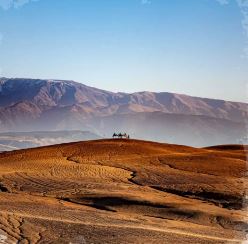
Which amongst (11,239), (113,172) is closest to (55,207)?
(11,239)

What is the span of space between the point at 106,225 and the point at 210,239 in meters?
4.59

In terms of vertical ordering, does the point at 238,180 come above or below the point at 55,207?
above

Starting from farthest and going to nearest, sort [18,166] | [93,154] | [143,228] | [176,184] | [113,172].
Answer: [93,154] < [18,166] < [113,172] < [176,184] < [143,228]

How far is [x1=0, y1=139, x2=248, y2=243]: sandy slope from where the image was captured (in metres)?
19.5

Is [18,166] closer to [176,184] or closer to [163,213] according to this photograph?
[176,184]

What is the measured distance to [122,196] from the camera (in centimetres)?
2709

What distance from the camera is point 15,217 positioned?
21500mm

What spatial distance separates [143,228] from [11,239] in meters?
5.53

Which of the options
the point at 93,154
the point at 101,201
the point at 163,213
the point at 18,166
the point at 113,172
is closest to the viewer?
the point at 163,213

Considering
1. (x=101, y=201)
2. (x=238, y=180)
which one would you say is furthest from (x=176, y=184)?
(x=101, y=201)

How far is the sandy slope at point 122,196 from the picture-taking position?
64.0 ft

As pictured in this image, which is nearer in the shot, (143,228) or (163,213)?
(143,228)

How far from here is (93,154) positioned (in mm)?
44875

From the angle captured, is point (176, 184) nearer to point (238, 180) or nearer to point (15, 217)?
point (238, 180)
